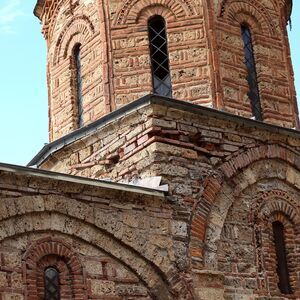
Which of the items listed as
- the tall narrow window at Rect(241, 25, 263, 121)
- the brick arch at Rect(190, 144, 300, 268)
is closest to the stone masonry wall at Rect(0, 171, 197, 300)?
the brick arch at Rect(190, 144, 300, 268)

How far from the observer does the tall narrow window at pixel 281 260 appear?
11164mm

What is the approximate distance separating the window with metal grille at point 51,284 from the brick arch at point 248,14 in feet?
17.0

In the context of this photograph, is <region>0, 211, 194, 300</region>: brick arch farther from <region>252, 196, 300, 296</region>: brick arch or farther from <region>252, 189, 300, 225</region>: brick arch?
<region>252, 189, 300, 225</region>: brick arch

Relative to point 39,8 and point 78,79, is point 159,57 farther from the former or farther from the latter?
point 39,8

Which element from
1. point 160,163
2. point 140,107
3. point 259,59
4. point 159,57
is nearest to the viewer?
point 160,163

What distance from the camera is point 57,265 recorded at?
9.41 metres

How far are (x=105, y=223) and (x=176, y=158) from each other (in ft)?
4.94

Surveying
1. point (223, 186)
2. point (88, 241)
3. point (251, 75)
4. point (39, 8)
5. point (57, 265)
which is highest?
point (39, 8)

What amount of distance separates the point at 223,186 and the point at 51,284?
115 inches

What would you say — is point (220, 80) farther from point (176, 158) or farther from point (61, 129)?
point (61, 129)

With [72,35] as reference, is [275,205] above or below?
below

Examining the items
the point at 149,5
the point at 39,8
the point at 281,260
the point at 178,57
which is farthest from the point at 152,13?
the point at 281,260

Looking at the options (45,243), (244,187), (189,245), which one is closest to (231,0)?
(244,187)

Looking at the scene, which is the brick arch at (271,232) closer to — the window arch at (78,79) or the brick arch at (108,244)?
the brick arch at (108,244)
